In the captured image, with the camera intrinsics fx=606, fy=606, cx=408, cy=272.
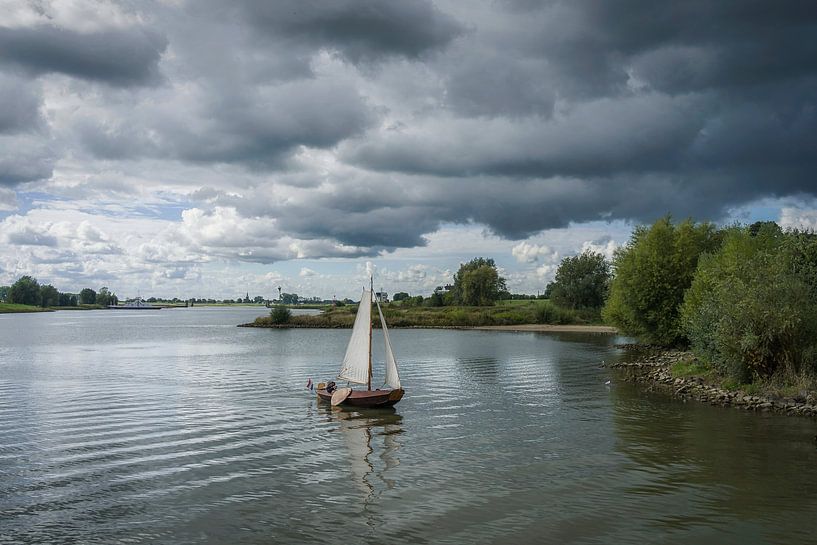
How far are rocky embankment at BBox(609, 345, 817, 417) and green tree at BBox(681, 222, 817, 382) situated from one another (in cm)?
239

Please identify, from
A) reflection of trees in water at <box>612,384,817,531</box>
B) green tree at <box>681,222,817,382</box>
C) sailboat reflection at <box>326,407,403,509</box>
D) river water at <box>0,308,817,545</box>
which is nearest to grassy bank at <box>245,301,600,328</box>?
river water at <box>0,308,817,545</box>

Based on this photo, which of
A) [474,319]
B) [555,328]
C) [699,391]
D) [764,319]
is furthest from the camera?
[474,319]

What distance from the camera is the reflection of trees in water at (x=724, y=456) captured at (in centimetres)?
2088

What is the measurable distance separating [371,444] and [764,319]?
26.0 meters

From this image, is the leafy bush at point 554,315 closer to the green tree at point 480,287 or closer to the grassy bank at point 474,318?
the grassy bank at point 474,318

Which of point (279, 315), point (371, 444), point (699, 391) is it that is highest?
point (279, 315)

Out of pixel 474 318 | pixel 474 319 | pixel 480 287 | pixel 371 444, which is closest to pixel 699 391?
pixel 371 444

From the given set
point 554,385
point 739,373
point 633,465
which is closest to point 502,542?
point 633,465

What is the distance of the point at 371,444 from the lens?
98.0 feet

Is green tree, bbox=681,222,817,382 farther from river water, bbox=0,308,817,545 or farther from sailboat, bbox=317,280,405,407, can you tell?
sailboat, bbox=317,280,405,407

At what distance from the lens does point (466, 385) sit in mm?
51156

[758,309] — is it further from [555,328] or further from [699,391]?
[555,328]

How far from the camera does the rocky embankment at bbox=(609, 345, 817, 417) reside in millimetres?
35812

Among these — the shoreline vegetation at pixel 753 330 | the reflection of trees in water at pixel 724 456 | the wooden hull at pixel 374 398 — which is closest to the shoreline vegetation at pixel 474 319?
the shoreline vegetation at pixel 753 330
